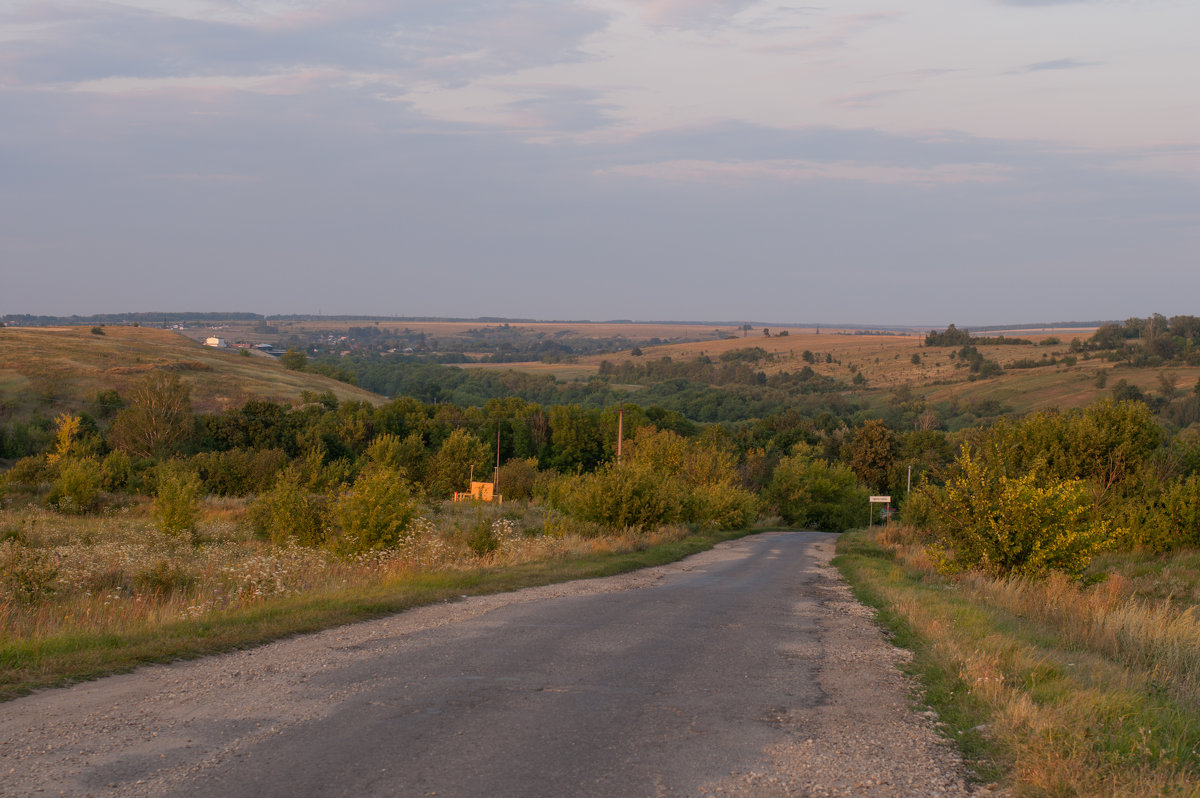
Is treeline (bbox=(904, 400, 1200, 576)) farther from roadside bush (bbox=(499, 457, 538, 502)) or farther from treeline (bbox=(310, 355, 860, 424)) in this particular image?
treeline (bbox=(310, 355, 860, 424))

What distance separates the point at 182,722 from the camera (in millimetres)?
6199

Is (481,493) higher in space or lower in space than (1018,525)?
lower

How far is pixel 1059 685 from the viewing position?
7.30 m

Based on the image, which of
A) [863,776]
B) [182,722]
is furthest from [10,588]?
[863,776]

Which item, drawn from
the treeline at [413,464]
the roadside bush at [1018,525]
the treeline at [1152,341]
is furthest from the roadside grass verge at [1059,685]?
the treeline at [1152,341]

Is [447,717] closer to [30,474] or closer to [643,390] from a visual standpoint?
[30,474]

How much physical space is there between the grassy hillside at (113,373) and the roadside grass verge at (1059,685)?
289ft

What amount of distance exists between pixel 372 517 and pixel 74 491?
3138 cm

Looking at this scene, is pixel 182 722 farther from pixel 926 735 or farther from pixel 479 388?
pixel 479 388

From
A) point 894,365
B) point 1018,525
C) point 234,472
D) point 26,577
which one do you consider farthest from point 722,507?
point 894,365

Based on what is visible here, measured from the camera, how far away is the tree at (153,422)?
71.0 m

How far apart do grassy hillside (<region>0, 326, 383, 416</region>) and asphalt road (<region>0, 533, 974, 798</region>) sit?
8679 cm

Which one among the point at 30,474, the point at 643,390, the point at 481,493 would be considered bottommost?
the point at 481,493

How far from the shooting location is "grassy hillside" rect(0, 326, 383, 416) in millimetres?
84500
